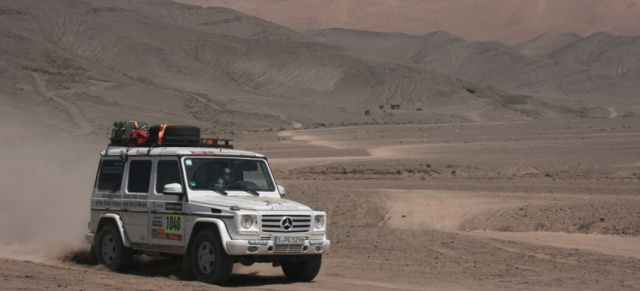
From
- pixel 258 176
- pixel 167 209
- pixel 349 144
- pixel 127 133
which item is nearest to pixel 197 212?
pixel 167 209

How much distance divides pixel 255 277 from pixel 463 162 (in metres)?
23.0

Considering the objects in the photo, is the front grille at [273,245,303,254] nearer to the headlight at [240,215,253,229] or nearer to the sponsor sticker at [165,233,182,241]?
the headlight at [240,215,253,229]

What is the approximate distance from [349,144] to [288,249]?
122 feet

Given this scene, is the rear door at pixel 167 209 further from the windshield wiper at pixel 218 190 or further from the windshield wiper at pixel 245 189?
the windshield wiper at pixel 245 189

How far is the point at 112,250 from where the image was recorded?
1336 centimetres

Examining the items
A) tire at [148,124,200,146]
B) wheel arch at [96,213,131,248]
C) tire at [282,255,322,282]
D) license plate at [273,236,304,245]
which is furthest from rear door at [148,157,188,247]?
tire at [282,255,322,282]

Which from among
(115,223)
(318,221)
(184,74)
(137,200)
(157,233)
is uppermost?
(184,74)

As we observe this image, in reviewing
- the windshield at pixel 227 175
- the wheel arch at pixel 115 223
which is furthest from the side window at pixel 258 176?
the wheel arch at pixel 115 223

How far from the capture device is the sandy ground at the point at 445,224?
1284 cm

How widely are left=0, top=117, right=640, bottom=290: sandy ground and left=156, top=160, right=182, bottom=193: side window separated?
126 cm

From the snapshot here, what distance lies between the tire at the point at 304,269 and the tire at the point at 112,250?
7.16 ft

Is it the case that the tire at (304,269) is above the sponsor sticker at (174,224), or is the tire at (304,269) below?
below

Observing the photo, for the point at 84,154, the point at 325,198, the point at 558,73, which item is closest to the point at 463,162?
the point at 325,198

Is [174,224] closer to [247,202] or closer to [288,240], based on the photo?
[247,202]
